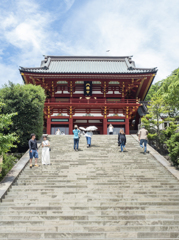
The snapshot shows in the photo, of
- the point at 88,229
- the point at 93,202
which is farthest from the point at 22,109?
the point at 88,229

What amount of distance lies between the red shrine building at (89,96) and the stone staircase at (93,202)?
41.4ft

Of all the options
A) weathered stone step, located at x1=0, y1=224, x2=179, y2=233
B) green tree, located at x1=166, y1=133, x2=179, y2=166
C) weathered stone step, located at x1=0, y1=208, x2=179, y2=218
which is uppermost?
green tree, located at x1=166, y1=133, x2=179, y2=166

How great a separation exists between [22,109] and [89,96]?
1139cm

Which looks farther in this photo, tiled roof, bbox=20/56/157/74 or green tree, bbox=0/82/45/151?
tiled roof, bbox=20/56/157/74

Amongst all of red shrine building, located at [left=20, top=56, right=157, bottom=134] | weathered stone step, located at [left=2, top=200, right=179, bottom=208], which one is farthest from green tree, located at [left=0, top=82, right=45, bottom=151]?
red shrine building, located at [left=20, top=56, right=157, bottom=134]

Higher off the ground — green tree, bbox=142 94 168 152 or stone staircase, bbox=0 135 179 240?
green tree, bbox=142 94 168 152

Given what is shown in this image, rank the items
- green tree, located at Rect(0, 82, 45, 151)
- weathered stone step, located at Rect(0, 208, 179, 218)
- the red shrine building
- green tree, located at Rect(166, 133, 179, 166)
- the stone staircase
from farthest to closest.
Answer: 1. the red shrine building
2. green tree, located at Rect(0, 82, 45, 151)
3. green tree, located at Rect(166, 133, 179, 166)
4. weathered stone step, located at Rect(0, 208, 179, 218)
5. the stone staircase

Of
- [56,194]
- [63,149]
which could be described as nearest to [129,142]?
[63,149]

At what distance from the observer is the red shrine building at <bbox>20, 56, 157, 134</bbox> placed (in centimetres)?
2200

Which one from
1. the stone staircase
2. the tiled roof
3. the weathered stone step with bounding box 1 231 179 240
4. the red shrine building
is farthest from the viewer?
the tiled roof

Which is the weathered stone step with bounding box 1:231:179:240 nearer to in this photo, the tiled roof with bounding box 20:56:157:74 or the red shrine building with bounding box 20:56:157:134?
the red shrine building with bounding box 20:56:157:134

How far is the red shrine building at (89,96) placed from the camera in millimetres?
22000

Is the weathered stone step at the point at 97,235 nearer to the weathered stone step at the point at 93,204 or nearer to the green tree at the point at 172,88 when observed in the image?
the weathered stone step at the point at 93,204

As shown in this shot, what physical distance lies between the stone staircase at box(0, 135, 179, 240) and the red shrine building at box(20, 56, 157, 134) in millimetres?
12623
